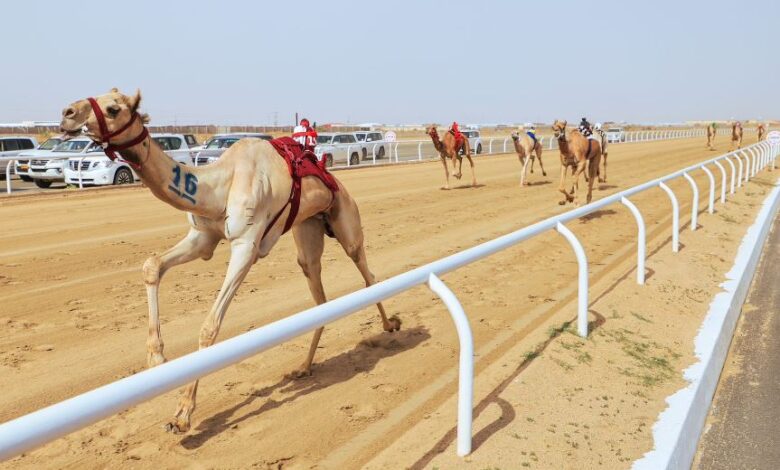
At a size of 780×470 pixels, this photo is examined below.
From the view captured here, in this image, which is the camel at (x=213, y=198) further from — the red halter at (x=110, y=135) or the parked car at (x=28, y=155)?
the parked car at (x=28, y=155)

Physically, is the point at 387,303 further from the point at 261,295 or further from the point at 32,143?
the point at 32,143

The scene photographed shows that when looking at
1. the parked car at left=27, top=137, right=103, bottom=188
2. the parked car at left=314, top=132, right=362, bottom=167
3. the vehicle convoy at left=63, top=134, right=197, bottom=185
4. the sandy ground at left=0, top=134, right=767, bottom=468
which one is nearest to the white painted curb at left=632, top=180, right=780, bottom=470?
the sandy ground at left=0, top=134, right=767, bottom=468

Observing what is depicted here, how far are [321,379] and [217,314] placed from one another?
1215 millimetres

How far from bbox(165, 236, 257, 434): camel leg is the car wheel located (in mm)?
16749

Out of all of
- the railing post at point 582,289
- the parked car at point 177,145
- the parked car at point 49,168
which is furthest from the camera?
the parked car at point 177,145

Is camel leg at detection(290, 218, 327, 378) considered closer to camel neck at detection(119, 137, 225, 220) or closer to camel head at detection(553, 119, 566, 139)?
camel neck at detection(119, 137, 225, 220)

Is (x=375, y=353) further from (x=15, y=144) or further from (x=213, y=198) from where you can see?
(x=15, y=144)

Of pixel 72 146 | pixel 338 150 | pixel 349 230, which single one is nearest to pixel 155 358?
pixel 349 230

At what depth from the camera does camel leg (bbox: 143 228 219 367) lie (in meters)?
4.09

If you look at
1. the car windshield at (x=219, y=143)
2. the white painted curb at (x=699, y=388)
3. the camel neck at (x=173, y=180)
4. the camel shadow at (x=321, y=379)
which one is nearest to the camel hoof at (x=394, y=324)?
the camel shadow at (x=321, y=379)

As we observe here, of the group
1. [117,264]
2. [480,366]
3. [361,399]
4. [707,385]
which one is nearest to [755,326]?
[707,385]

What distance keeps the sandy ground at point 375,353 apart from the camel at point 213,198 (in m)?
0.45

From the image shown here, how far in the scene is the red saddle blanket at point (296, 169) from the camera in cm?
481

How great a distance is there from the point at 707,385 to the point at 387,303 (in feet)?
10.3
